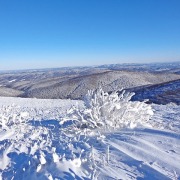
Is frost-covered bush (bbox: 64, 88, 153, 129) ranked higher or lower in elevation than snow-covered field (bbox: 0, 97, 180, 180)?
higher

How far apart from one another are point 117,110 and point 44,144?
79.7 inches

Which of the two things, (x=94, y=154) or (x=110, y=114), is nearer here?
(x=94, y=154)

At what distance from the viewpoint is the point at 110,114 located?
7.29 meters

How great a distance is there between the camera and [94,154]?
525 centimetres

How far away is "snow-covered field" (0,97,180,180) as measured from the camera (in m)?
4.53

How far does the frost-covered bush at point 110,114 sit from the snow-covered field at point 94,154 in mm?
309

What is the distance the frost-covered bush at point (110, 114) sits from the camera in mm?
7105

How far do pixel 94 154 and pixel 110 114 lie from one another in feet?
7.08

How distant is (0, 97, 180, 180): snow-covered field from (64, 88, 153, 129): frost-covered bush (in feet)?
1.01

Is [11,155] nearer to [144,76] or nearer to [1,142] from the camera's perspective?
[1,142]

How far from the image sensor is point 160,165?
4.61 m

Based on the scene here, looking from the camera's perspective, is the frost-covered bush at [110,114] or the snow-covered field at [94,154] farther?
the frost-covered bush at [110,114]

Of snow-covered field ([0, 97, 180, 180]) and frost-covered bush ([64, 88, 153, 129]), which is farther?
frost-covered bush ([64, 88, 153, 129])

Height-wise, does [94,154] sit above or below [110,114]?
below
